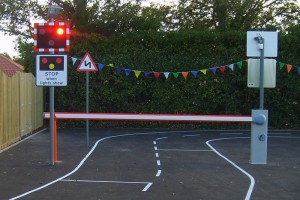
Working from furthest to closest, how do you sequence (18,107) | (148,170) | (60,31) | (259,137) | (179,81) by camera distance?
1. (179,81)
2. (18,107)
3. (259,137)
4. (60,31)
5. (148,170)

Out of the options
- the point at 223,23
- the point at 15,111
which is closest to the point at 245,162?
the point at 15,111

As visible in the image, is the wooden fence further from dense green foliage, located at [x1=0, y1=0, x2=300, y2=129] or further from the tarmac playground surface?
dense green foliage, located at [x1=0, y1=0, x2=300, y2=129]

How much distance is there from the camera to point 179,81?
24.4 metres

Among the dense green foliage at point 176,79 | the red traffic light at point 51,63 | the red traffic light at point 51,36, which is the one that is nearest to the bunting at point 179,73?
the dense green foliage at point 176,79

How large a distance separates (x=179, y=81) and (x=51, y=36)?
491 inches

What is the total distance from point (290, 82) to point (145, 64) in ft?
22.5

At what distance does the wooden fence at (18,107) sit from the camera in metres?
15.7

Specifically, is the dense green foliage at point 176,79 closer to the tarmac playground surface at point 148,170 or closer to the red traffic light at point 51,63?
the tarmac playground surface at point 148,170

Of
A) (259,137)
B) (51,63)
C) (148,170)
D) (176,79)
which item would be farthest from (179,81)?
(148,170)

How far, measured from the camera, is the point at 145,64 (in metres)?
24.3

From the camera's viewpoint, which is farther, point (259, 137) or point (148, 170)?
point (259, 137)

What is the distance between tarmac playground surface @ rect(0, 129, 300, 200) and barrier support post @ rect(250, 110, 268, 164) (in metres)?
0.32

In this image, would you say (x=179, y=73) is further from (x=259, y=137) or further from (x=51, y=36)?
(x=51, y=36)

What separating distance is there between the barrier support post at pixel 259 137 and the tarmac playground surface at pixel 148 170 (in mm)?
317
